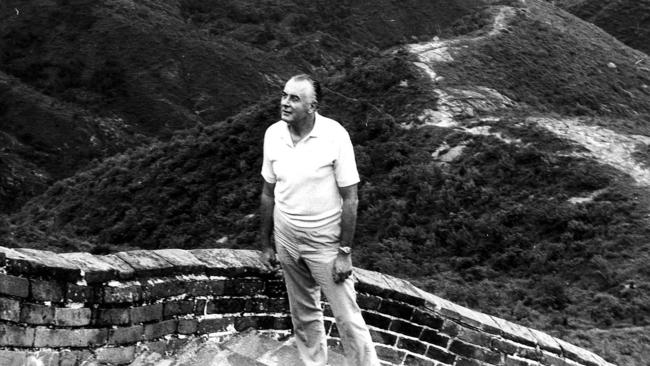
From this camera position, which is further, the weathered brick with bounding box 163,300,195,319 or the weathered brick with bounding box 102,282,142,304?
the weathered brick with bounding box 163,300,195,319

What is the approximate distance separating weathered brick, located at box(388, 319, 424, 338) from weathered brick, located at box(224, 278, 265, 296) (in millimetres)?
896

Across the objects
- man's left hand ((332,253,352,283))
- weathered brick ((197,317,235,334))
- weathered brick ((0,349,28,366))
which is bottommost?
weathered brick ((197,317,235,334))

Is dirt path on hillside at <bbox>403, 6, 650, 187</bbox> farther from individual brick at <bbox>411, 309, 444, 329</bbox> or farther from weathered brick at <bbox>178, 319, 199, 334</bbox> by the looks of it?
weathered brick at <bbox>178, 319, 199, 334</bbox>

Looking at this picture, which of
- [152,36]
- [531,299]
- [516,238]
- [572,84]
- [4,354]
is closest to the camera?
[4,354]

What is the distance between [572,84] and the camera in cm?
2255

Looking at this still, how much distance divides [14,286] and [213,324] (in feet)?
4.71

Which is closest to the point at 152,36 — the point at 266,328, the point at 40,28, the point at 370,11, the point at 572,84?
the point at 40,28

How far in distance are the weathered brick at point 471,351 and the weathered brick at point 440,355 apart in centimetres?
4

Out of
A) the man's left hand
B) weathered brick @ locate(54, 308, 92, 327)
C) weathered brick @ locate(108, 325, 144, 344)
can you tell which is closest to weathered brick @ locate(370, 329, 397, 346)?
the man's left hand

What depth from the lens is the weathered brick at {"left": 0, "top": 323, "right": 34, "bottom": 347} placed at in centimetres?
465

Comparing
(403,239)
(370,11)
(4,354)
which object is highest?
(4,354)

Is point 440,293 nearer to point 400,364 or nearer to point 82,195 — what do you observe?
point 400,364

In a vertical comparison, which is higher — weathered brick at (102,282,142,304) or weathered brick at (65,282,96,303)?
weathered brick at (65,282,96,303)

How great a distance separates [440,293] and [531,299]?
1.15 meters
